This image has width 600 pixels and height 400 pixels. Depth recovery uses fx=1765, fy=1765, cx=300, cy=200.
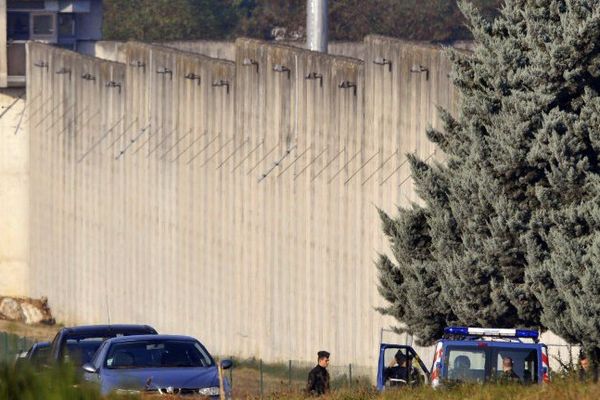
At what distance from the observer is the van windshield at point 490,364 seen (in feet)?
62.5

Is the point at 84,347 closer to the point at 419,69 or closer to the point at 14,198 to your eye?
the point at 419,69

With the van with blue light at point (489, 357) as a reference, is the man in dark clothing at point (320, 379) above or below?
below

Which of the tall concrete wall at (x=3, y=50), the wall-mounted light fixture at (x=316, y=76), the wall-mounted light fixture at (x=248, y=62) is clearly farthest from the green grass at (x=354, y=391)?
the tall concrete wall at (x=3, y=50)

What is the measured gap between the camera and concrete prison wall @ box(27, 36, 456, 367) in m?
30.5

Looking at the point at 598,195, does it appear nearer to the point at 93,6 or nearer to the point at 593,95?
the point at 593,95

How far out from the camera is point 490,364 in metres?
19.3

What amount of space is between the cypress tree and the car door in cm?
82

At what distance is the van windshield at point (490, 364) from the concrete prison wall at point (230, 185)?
8.27 metres

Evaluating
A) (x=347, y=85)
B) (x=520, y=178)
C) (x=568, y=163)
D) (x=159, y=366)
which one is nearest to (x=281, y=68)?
(x=347, y=85)

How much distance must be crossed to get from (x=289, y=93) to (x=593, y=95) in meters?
13.2

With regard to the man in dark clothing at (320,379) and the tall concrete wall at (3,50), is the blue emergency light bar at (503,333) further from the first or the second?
the tall concrete wall at (3,50)

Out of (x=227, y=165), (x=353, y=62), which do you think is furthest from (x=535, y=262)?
(x=227, y=165)

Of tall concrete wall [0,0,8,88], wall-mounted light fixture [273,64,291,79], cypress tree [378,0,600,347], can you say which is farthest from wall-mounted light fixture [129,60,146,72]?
cypress tree [378,0,600,347]

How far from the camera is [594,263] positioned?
1991 cm
